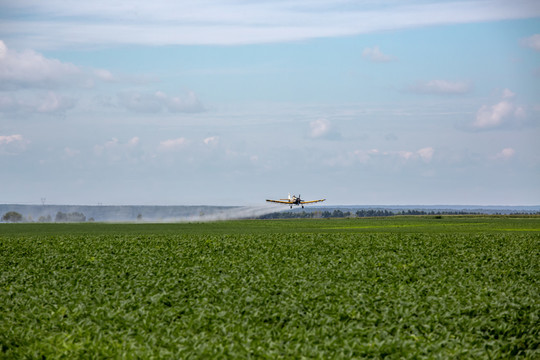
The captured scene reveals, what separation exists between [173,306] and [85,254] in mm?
21516

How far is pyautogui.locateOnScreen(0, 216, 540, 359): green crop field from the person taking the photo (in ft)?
75.3

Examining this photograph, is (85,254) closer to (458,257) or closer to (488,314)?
(458,257)

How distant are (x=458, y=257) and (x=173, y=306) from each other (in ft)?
82.8

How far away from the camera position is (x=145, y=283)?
34031mm

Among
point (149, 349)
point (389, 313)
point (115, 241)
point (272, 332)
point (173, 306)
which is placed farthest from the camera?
point (115, 241)

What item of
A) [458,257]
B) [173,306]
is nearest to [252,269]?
[173,306]

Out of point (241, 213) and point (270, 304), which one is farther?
point (241, 213)

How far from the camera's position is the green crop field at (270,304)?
22938 mm

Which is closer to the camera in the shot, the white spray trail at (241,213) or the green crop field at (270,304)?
the green crop field at (270,304)

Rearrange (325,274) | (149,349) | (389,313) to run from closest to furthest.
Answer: (149,349), (389,313), (325,274)

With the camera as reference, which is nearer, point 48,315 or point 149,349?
point 149,349

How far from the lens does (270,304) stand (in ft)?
93.0

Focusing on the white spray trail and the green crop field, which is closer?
the green crop field

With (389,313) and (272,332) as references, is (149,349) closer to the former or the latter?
(272,332)
